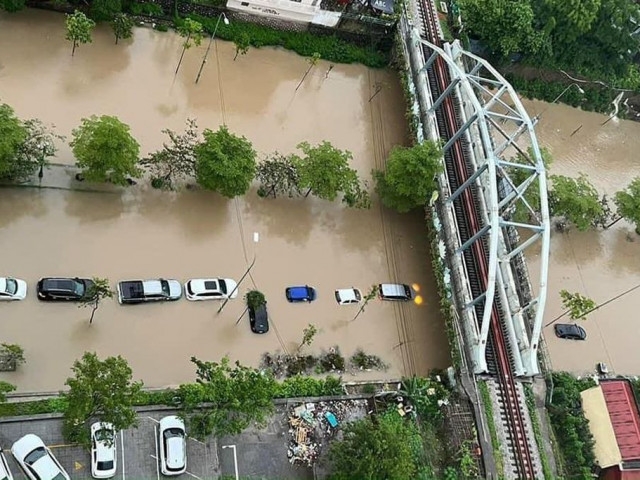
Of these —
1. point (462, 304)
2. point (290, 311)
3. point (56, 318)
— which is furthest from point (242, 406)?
point (462, 304)

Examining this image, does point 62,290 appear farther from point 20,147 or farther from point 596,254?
point 596,254

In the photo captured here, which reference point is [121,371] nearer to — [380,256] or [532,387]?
[380,256]

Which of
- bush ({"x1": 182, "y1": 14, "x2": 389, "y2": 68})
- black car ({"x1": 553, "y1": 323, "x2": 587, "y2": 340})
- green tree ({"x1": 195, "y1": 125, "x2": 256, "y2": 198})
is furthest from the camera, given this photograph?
bush ({"x1": 182, "y1": 14, "x2": 389, "y2": 68})

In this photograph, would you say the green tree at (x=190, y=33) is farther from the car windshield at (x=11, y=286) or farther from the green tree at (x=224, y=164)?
the car windshield at (x=11, y=286)

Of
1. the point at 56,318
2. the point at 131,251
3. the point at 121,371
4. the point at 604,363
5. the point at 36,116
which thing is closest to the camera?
the point at 121,371

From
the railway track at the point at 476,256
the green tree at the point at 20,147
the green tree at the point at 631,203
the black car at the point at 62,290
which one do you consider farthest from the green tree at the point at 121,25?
the green tree at the point at 631,203

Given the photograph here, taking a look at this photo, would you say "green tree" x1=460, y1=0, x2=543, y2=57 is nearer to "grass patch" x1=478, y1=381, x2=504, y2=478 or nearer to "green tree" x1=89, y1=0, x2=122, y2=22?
"green tree" x1=89, y1=0, x2=122, y2=22

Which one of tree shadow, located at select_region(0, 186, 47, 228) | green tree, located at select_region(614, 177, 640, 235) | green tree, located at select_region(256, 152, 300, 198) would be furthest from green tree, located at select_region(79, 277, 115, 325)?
green tree, located at select_region(614, 177, 640, 235)
